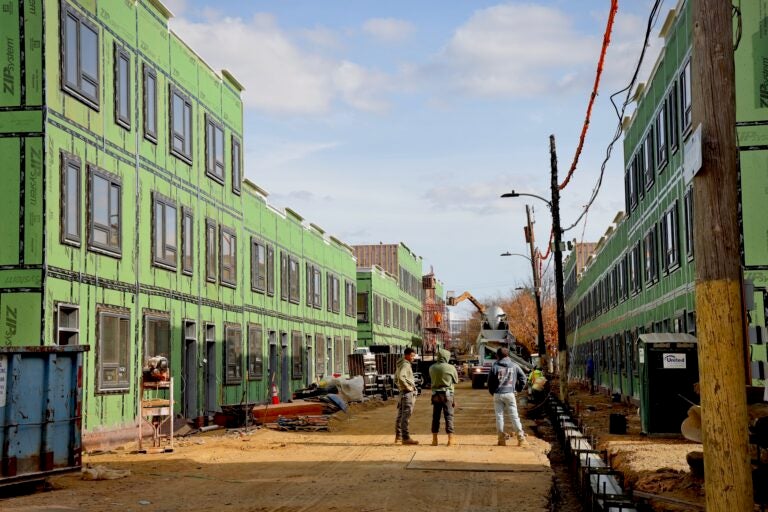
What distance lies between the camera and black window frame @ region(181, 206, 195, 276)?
2759cm

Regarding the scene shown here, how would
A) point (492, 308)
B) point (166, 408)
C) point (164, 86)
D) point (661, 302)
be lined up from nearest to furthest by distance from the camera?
point (166, 408)
point (164, 86)
point (661, 302)
point (492, 308)

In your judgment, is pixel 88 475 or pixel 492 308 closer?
pixel 88 475

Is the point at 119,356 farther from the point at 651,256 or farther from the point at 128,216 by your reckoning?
the point at 651,256

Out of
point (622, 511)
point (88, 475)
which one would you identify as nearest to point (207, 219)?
point (88, 475)

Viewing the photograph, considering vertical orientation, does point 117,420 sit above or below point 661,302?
below

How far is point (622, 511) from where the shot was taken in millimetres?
10219

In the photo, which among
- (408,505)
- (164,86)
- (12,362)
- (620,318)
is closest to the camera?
(408,505)

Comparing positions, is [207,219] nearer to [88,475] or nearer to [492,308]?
[88,475]

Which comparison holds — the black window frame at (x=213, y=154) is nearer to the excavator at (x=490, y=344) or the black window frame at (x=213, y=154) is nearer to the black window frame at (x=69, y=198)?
the black window frame at (x=69, y=198)

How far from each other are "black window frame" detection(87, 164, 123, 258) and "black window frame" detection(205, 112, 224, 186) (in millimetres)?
7271

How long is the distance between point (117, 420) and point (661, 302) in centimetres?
1559

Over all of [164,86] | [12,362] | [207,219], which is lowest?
[12,362]

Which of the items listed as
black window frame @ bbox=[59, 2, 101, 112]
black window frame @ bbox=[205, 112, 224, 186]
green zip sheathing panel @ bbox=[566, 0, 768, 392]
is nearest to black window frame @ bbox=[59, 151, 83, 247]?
black window frame @ bbox=[59, 2, 101, 112]

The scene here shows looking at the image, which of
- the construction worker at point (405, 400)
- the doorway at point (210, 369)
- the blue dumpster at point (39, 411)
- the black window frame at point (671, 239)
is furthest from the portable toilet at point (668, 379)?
the doorway at point (210, 369)
